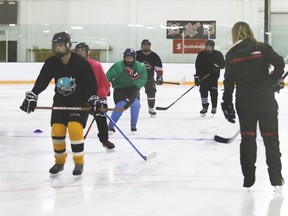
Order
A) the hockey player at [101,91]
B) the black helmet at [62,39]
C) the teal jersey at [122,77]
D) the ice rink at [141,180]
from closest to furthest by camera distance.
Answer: the ice rink at [141,180] → the black helmet at [62,39] → the hockey player at [101,91] → the teal jersey at [122,77]

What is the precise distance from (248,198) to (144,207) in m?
0.53

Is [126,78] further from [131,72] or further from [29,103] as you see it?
[29,103]

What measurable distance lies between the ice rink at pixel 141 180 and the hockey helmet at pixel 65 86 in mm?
491

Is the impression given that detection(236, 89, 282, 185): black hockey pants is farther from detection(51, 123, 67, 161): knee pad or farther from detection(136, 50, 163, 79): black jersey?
detection(136, 50, 163, 79): black jersey

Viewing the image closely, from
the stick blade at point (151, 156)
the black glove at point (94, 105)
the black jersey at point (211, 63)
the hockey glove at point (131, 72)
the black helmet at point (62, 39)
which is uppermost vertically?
the black helmet at point (62, 39)

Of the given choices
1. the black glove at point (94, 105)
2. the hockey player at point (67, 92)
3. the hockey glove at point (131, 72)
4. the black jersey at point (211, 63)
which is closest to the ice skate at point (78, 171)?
the hockey player at point (67, 92)

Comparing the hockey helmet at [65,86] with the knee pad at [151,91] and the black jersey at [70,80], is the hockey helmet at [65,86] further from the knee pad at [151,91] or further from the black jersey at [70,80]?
the knee pad at [151,91]

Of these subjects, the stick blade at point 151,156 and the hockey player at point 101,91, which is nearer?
the stick blade at point 151,156

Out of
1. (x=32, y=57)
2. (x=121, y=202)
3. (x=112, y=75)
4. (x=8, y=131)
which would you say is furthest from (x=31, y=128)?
(x=32, y=57)

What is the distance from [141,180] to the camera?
2.96 m

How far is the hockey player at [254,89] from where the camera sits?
8.37 ft

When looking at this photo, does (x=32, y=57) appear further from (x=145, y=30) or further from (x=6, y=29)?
(x=145, y=30)

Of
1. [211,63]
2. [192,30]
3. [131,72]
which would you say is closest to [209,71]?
[211,63]

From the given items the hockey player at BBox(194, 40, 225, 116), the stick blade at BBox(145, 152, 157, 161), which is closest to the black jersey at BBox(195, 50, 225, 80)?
the hockey player at BBox(194, 40, 225, 116)
